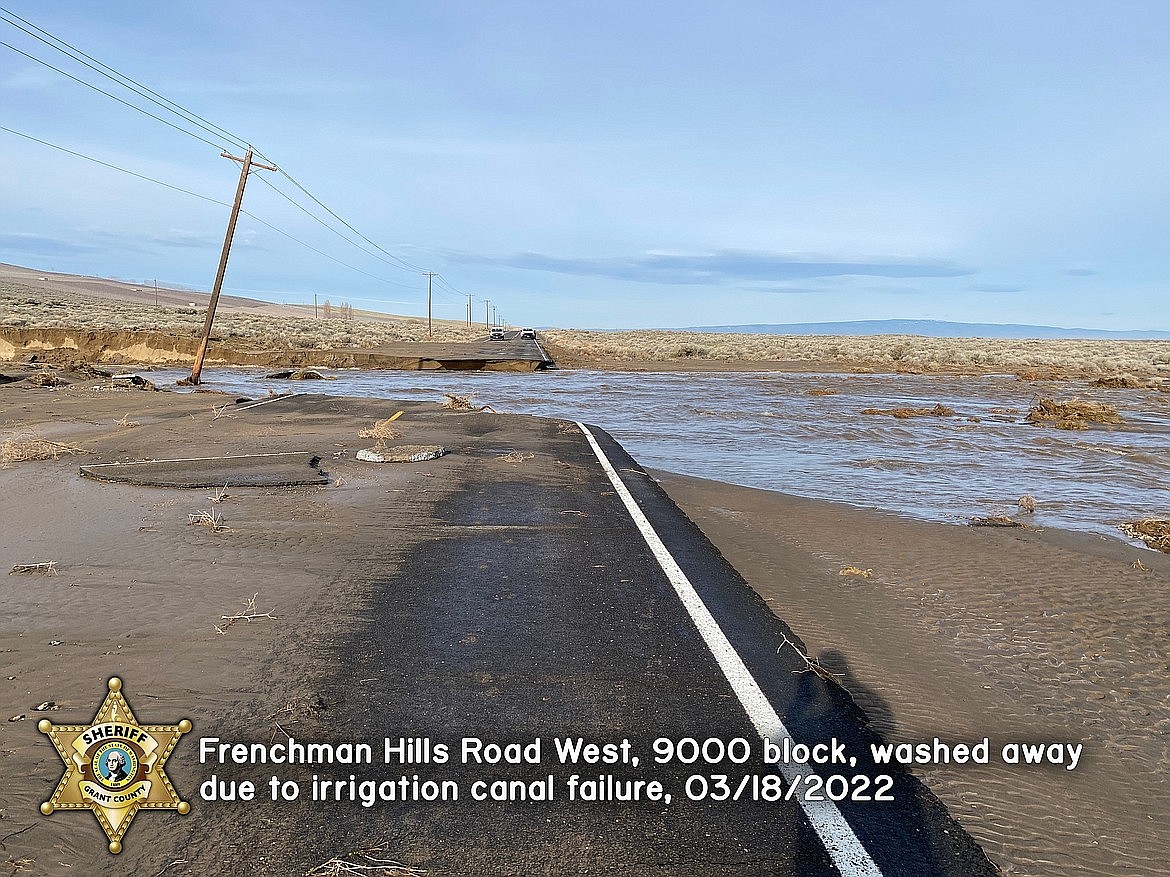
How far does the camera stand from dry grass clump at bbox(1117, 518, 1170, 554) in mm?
8734

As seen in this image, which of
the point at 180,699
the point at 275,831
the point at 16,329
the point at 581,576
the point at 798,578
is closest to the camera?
the point at 275,831

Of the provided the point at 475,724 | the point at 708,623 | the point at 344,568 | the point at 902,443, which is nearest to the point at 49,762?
the point at 475,724

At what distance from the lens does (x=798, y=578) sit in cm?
737

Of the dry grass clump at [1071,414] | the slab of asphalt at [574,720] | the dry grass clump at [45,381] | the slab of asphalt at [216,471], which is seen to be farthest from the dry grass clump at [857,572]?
the dry grass clump at [45,381]

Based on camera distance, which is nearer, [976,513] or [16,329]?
[976,513]

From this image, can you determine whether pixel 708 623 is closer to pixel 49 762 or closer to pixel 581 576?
pixel 581 576

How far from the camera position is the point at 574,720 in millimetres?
4137

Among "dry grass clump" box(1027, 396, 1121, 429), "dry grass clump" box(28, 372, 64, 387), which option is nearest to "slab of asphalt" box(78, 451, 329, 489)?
"dry grass clump" box(28, 372, 64, 387)

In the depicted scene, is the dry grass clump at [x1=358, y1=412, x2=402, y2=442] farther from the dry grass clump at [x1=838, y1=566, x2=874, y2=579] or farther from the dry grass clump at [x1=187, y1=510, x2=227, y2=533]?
the dry grass clump at [x1=838, y1=566, x2=874, y2=579]

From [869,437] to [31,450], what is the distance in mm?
15853

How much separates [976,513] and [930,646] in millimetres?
5403

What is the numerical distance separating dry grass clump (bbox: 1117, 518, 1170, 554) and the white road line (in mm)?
5424

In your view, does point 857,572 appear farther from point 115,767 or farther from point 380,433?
point 380,433

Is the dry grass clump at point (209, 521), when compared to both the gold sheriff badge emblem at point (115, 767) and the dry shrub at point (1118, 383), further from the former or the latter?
the dry shrub at point (1118, 383)
